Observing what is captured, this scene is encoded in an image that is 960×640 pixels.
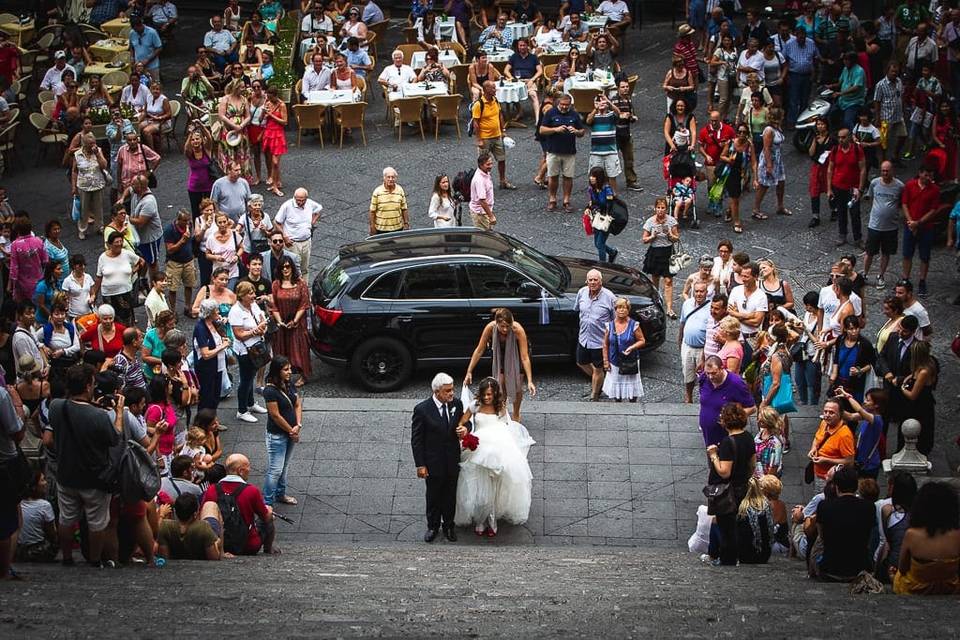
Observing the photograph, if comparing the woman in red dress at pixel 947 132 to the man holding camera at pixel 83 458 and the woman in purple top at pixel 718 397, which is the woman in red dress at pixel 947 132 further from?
the man holding camera at pixel 83 458

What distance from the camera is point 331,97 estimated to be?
2253 cm

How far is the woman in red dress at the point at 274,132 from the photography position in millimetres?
20281

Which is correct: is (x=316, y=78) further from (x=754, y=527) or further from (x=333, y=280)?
(x=754, y=527)

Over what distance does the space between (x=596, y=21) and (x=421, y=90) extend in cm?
479

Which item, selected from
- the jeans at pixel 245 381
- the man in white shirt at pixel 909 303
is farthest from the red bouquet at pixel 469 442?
the man in white shirt at pixel 909 303

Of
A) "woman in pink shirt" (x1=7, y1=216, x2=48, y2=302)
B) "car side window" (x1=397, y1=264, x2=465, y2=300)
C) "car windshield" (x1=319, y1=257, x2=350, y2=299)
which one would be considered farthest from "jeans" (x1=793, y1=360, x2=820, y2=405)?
"woman in pink shirt" (x1=7, y1=216, x2=48, y2=302)

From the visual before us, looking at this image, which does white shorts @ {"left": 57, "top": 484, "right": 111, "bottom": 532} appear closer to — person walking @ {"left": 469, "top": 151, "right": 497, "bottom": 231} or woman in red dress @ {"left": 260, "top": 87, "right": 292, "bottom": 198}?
person walking @ {"left": 469, "top": 151, "right": 497, "bottom": 231}

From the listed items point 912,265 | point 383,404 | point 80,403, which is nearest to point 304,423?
point 383,404

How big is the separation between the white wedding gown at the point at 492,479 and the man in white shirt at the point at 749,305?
10.6 ft

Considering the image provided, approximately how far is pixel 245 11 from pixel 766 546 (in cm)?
2300

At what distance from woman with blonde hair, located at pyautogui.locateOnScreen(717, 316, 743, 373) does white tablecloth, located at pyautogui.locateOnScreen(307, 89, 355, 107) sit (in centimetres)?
1121

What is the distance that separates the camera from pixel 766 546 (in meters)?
9.97

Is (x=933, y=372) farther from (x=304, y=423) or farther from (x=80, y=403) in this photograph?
(x=80, y=403)

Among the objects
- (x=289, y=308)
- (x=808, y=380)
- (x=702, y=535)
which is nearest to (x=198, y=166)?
(x=289, y=308)
